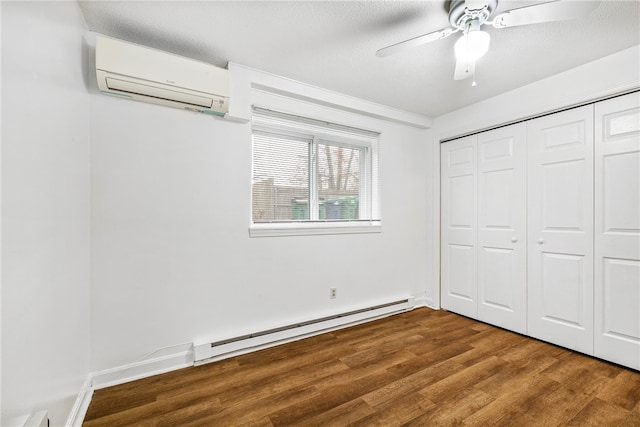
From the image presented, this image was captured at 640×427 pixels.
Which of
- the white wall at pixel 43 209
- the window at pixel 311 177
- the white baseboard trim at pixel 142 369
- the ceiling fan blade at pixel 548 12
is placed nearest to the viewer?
the white wall at pixel 43 209

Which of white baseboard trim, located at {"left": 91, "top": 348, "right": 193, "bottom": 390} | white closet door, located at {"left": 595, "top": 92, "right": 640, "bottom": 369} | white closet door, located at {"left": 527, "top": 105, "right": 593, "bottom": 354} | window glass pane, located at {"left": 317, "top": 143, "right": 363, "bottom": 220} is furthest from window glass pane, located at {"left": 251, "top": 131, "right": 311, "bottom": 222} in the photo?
white closet door, located at {"left": 595, "top": 92, "right": 640, "bottom": 369}

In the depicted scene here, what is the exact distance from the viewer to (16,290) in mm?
919

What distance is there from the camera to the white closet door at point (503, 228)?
262cm

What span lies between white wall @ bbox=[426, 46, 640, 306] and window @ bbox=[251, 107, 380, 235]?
815 millimetres

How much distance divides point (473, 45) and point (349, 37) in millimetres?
785

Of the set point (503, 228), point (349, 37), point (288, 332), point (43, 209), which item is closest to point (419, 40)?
point (349, 37)

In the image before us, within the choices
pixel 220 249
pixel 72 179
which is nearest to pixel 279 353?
pixel 220 249

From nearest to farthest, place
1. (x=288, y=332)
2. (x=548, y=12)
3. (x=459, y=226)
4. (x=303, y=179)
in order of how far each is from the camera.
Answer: (x=548, y=12)
(x=288, y=332)
(x=303, y=179)
(x=459, y=226)

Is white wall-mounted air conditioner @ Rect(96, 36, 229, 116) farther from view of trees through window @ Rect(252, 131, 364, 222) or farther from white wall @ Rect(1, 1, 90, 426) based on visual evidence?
view of trees through window @ Rect(252, 131, 364, 222)

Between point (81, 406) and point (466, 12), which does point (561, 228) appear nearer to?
point (466, 12)

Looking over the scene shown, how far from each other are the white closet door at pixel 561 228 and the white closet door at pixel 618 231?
0.06 metres

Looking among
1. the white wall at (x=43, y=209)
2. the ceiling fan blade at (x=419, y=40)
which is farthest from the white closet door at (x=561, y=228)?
the white wall at (x=43, y=209)

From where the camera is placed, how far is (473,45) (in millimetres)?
1501

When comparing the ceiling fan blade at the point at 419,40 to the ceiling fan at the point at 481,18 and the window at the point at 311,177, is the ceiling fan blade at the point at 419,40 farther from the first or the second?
the window at the point at 311,177
